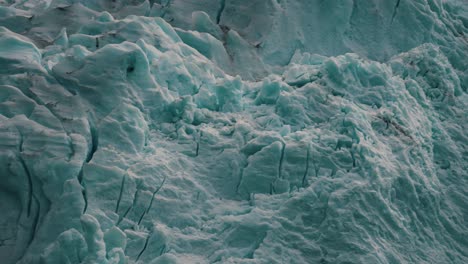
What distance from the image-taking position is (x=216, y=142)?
506 centimetres

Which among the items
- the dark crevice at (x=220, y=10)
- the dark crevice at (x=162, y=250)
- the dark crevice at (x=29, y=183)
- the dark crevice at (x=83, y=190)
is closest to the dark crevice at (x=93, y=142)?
the dark crevice at (x=83, y=190)

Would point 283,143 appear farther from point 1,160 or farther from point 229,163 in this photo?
point 1,160

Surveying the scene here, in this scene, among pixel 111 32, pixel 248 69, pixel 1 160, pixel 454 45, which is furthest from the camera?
pixel 454 45

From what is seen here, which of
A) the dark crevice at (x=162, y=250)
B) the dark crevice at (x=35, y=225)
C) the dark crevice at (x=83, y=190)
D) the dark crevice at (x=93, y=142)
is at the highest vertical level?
the dark crevice at (x=93, y=142)

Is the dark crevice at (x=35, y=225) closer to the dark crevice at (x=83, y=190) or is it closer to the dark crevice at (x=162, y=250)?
the dark crevice at (x=83, y=190)

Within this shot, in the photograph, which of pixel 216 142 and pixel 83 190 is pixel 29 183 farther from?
pixel 216 142

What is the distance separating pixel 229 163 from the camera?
193 inches

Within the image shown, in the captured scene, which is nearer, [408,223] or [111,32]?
[408,223]

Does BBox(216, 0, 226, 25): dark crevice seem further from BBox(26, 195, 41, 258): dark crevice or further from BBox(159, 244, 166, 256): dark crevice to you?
BBox(26, 195, 41, 258): dark crevice

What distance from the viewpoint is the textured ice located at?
4082 millimetres

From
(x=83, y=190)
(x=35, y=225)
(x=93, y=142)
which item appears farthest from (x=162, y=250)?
(x=93, y=142)

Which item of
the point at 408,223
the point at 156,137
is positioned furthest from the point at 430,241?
the point at 156,137

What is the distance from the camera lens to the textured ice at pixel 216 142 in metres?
4.08

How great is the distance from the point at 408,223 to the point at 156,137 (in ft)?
7.75
